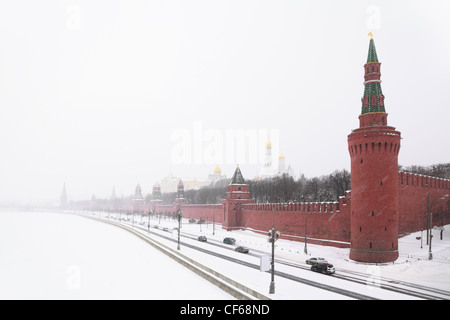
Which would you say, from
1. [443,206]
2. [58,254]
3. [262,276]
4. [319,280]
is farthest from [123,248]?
[443,206]

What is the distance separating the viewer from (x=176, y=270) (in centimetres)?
3161

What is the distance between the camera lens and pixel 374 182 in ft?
108

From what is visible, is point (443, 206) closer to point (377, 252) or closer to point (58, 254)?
point (377, 252)

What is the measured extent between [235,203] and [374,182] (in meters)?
37.4

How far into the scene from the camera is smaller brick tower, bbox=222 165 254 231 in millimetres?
66500

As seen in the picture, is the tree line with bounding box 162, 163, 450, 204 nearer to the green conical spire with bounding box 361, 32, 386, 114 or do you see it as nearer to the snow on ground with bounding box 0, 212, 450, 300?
the snow on ground with bounding box 0, 212, 450, 300

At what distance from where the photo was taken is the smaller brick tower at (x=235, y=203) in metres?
66.5

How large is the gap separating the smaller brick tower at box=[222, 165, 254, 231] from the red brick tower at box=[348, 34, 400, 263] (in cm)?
3443

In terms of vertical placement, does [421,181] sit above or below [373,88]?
below

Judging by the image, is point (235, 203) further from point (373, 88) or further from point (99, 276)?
point (99, 276)

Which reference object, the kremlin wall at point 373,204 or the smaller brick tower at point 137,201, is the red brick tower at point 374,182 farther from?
the smaller brick tower at point 137,201

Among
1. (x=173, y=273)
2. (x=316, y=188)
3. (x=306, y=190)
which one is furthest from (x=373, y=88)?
(x=306, y=190)

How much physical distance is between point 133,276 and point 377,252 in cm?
2216

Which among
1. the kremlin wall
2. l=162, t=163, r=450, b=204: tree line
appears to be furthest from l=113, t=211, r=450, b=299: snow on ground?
l=162, t=163, r=450, b=204: tree line
